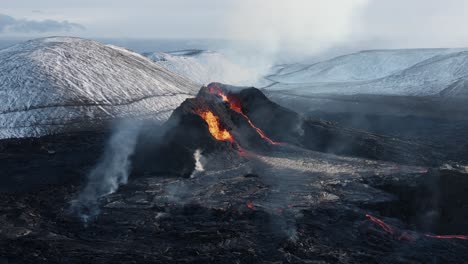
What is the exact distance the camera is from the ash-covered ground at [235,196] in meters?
22.7

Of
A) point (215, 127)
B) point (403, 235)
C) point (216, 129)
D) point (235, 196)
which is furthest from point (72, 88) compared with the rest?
point (403, 235)

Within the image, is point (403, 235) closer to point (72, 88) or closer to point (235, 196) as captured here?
point (235, 196)

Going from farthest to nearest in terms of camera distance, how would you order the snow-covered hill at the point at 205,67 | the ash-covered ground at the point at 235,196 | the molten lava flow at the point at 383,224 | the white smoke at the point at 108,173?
1. the snow-covered hill at the point at 205,67
2. the white smoke at the point at 108,173
3. the molten lava flow at the point at 383,224
4. the ash-covered ground at the point at 235,196

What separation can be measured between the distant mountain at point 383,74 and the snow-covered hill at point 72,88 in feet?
151

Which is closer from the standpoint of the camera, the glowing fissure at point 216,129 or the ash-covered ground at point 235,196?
the ash-covered ground at point 235,196

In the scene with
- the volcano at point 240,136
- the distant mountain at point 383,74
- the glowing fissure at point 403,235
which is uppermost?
the distant mountain at point 383,74

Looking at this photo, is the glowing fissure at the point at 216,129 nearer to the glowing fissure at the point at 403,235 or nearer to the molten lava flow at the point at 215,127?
the molten lava flow at the point at 215,127

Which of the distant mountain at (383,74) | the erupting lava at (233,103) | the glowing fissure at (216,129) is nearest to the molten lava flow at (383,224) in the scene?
the glowing fissure at (216,129)

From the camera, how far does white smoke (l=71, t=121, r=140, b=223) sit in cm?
2873

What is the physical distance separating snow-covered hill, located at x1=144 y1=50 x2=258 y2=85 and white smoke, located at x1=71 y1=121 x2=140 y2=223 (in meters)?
69.2

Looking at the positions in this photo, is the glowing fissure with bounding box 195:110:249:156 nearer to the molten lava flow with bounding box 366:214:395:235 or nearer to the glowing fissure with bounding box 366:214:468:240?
the molten lava flow with bounding box 366:214:395:235

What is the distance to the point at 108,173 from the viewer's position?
36125 millimetres

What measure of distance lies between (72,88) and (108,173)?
28003mm

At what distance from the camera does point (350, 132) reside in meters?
46.1
